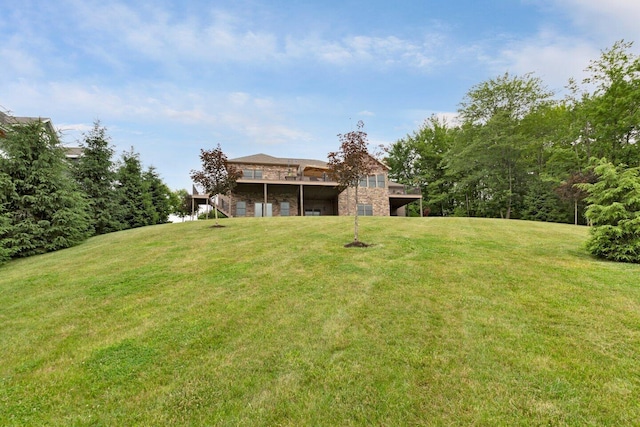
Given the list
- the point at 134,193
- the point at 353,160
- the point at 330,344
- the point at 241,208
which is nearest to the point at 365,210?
the point at 241,208

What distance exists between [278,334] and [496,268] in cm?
501

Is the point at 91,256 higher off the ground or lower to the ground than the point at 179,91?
lower

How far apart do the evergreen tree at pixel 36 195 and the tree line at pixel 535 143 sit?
27100mm

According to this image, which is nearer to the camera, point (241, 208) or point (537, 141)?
point (241, 208)

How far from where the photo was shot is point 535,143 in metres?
27.2

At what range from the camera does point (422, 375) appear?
2.96m

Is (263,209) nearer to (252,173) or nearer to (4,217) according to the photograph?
(252,173)

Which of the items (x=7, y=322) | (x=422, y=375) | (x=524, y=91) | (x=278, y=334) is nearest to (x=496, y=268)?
(x=422, y=375)

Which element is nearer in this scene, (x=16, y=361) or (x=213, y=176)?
(x=16, y=361)

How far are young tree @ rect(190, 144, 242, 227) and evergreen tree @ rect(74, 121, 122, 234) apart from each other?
883cm

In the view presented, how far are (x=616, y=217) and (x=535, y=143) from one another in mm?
25300

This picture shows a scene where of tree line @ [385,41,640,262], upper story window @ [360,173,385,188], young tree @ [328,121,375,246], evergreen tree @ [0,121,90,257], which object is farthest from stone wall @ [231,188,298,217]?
tree line @ [385,41,640,262]

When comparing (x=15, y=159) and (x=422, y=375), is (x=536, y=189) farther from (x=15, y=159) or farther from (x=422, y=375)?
(x=15, y=159)

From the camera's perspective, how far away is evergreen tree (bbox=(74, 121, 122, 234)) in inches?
706
